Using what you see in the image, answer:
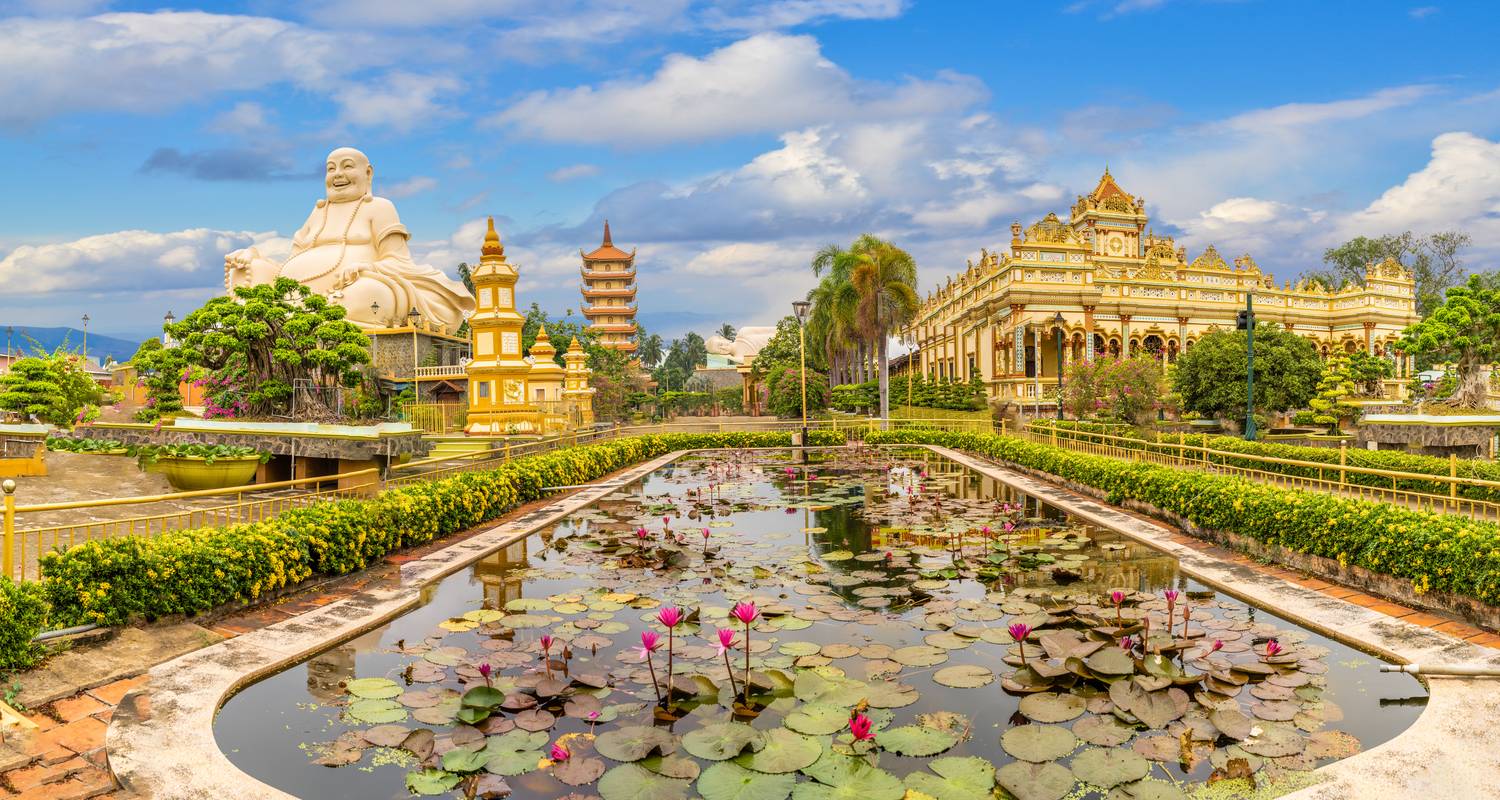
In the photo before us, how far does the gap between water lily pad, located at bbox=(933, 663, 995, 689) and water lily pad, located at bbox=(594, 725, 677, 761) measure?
75.0 inches

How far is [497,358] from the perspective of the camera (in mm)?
22078

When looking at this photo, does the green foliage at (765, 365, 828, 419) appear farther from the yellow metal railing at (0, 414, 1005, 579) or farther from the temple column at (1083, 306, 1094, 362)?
the yellow metal railing at (0, 414, 1005, 579)

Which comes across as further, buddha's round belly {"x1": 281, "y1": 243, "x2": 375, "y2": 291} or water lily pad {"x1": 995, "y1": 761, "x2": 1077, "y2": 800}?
buddha's round belly {"x1": 281, "y1": 243, "x2": 375, "y2": 291}

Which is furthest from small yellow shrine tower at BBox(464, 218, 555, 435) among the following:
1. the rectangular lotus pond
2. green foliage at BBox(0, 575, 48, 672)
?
green foliage at BBox(0, 575, 48, 672)

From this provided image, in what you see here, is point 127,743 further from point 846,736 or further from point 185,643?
point 846,736

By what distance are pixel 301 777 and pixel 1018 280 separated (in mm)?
34342

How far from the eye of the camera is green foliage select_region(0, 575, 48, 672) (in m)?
5.17

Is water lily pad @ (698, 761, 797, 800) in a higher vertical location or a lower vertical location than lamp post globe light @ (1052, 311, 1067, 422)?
lower

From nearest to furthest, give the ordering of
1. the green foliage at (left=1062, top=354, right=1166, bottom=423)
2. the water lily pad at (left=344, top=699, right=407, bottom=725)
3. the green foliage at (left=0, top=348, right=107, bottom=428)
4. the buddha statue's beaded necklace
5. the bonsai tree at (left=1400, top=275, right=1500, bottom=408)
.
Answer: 1. the water lily pad at (left=344, top=699, right=407, bottom=725)
2. the green foliage at (left=0, top=348, right=107, bottom=428)
3. the bonsai tree at (left=1400, top=275, right=1500, bottom=408)
4. the green foliage at (left=1062, top=354, right=1166, bottom=423)
5. the buddha statue's beaded necklace

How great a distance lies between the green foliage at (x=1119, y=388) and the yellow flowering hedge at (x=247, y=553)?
16670 mm

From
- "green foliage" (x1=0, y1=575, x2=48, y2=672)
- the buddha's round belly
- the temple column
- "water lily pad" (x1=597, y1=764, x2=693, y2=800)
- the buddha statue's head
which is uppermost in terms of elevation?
the buddha statue's head

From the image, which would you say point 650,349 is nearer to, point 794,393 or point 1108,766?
point 794,393

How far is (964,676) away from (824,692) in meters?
0.99

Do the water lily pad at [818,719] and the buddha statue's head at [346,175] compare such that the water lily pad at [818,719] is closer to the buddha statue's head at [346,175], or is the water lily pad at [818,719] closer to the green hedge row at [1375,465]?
the green hedge row at [1375,465]
